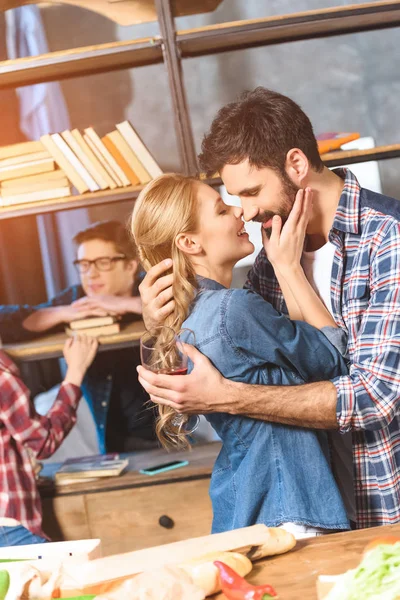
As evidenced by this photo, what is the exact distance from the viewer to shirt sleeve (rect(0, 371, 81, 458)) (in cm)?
284

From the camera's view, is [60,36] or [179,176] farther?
[60,36]

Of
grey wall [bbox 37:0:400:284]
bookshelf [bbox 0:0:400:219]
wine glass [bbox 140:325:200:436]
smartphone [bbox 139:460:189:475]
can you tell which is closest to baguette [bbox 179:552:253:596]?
wine glass [bbox 140:325:200:436]

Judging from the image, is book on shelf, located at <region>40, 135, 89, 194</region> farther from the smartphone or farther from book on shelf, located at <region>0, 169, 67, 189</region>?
the smartphone

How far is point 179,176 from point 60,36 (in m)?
2.45

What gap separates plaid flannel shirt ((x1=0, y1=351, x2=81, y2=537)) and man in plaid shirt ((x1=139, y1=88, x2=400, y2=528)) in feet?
3.37

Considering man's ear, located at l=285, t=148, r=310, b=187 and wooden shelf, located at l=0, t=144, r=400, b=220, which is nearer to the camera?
man's ear, located at l=285, t=148, r=310, b=187

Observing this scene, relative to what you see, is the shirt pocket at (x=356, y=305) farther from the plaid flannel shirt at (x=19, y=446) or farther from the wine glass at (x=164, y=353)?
the plaid flannel shirt at (x=19, y=446)

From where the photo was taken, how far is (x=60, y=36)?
416 cm

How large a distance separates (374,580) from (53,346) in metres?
2.34

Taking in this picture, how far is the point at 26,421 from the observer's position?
2.88m

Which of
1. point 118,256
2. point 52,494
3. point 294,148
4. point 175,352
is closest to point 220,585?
point 175,352

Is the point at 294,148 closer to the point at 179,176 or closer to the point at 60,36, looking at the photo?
the point at 179,176

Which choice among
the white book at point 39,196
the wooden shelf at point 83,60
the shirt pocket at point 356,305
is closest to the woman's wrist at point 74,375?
the white book at point 39,196

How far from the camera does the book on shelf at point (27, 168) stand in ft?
10.1
